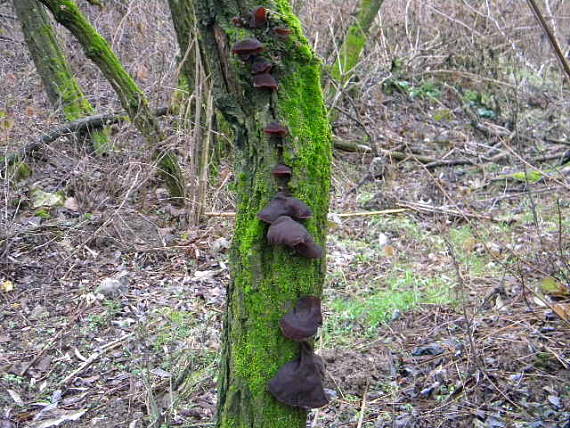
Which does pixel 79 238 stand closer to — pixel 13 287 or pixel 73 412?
pixel 13 287

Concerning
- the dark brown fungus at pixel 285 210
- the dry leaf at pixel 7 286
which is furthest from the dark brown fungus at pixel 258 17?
the dry leaf at pixel 7 286

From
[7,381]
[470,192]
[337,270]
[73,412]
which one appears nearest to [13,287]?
[7,381]

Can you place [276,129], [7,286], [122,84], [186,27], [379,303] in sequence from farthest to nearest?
[186,27] < [122,84] < [7,286] < [379,303] < [276,129]

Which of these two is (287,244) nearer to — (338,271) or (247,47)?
(247,47)

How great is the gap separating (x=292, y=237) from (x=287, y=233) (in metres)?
0.03

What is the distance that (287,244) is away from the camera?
2.08 metres

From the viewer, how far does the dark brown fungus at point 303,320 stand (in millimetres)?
2119

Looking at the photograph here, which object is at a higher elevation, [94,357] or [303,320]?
[303,320]

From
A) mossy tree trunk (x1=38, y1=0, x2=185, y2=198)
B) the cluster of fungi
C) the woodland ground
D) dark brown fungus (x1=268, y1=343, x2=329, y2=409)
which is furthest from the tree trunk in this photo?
dark brown fungus (x1=268, y1=343, x2=329, y2=409)

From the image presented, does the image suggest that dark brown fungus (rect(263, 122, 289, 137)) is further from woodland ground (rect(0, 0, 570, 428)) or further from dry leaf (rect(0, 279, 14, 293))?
dry leaf (rect(0, 279, 14, 293))

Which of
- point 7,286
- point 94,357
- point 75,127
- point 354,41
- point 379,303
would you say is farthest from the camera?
point 354,41

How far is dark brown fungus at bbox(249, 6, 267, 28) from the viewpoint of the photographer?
6.90ft

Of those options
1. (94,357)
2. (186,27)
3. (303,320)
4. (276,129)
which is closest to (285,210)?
(276,129)

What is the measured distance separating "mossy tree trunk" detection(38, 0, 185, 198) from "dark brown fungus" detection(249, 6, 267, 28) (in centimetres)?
385
